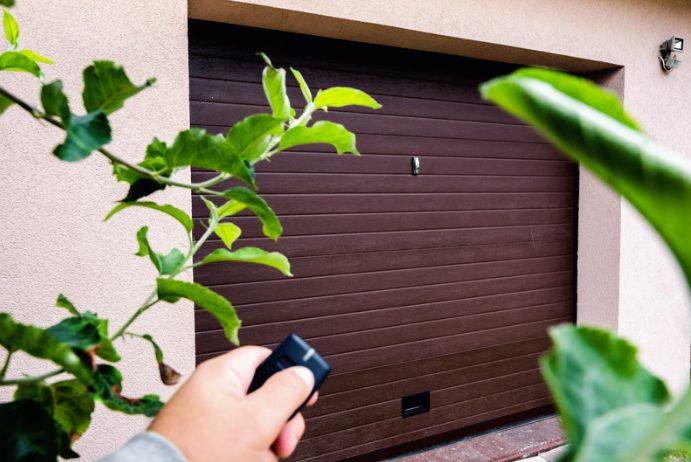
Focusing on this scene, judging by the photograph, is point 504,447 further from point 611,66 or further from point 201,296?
point 201,296

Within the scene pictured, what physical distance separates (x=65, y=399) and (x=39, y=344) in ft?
0.92

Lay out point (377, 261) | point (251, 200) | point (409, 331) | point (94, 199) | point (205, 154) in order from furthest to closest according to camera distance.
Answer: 1. point (409, 331)
2. point (377, 261)
3. point (94, 199)
4. point (251, 200)
5. point (205, 154)

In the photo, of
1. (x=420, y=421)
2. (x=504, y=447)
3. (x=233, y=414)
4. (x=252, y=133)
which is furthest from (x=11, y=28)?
(x=504, y=447)

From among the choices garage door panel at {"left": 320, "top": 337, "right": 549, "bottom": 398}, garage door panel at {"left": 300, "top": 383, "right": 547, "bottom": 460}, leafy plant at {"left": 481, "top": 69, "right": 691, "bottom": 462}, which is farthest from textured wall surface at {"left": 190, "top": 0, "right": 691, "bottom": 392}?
leafy plant at {"left": 481, "top": 69, "right": 691, "bottom": 462}

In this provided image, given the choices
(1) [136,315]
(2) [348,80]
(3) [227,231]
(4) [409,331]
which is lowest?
(4) [409,331]

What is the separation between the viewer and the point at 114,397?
80 cm

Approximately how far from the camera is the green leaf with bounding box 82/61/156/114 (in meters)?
0.73

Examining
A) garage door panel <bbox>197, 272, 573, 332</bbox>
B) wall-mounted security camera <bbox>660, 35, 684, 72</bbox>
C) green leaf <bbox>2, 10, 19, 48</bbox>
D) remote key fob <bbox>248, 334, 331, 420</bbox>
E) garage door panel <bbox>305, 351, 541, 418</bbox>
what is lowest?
garage door panel <bbox>305, 351, 541, 418</bbox>

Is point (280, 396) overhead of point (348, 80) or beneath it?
beneath

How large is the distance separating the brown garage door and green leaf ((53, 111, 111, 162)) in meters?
2.52

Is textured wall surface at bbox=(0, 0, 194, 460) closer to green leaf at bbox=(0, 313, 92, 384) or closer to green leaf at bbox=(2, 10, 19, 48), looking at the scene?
→ green leaf at bbox=(2, 10, 19, 48)

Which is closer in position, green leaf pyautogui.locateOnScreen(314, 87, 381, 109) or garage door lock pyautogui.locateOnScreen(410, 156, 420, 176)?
green leaf pyautogui.locateOnScreen(314, 87, 381, 109)

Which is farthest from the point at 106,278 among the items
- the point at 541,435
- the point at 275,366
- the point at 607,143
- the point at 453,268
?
the point at 541,435

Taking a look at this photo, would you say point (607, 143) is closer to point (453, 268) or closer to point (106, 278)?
point (106, 278)
